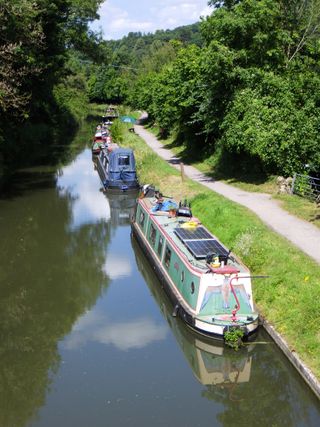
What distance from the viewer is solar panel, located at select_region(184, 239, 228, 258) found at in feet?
40.8

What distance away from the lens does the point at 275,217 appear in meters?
17.1

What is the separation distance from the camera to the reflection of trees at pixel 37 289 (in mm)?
10469

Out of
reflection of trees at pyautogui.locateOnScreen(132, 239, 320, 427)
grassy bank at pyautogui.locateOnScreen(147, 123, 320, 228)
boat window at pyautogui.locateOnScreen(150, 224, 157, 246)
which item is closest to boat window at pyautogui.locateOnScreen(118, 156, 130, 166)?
grassy bank at pyautogui.locateOnScreen(147, 123, 320, 228)

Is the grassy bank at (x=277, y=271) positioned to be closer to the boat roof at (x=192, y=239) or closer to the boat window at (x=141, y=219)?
the boat roof at (x=192, y=239)

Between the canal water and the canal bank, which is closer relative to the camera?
the canal water

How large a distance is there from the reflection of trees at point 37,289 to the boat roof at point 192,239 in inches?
103

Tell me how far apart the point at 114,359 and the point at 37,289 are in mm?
4614

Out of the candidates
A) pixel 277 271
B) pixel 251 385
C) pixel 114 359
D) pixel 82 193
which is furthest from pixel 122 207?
pixel 251 385

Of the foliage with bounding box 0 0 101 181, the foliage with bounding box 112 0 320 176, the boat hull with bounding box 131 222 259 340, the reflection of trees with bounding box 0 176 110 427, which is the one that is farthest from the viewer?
the foliage with bounding box 0 0 101 181

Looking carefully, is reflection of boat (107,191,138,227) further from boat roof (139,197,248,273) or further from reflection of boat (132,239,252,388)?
reflection of boat (132,239,252,388)

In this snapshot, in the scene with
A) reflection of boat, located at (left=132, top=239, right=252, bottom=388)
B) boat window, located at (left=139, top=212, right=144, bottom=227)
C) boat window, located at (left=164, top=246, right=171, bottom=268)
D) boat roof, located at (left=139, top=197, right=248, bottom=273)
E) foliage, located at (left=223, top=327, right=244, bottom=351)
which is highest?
boat roof, located at (left=139, top=197, right=248, bottom=273)

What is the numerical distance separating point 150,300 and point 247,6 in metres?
14.7

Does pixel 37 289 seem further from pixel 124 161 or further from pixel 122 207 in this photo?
pixel 124 161

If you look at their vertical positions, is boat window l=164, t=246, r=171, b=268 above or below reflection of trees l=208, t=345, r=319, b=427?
above
